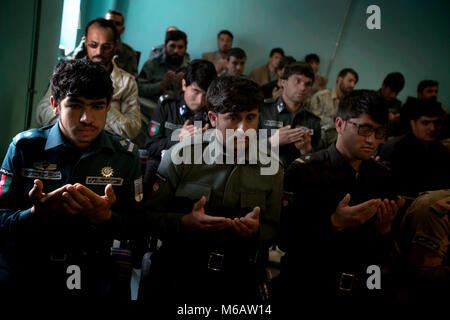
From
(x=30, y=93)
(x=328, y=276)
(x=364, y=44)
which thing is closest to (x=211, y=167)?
(x=328, y=276)

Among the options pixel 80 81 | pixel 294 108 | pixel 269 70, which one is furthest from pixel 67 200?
pixel 269 70

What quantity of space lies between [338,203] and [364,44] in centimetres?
506

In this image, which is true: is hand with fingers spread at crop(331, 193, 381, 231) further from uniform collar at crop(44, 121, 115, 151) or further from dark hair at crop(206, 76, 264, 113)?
uniform collar at crop(44, 121, 115, 151)

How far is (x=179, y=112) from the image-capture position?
272cm

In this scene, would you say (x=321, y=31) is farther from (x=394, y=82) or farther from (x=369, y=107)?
(x=369, y=107)

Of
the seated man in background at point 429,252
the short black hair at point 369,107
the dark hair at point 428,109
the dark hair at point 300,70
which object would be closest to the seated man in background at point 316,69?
the dark hair at point 300,70

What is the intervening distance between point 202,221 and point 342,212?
0.65m

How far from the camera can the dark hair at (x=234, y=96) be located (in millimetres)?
1779

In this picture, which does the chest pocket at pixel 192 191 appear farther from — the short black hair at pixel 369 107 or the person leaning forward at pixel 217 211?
the short black hair at pixel 369 107

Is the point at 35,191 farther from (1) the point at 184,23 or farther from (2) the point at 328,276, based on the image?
(1) the point at 184,23

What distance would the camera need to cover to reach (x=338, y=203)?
6.10 ft

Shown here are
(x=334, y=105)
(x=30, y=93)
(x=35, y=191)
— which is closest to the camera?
(x=35, y=191)

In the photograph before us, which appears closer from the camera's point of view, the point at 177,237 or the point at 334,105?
the point at 177,237
